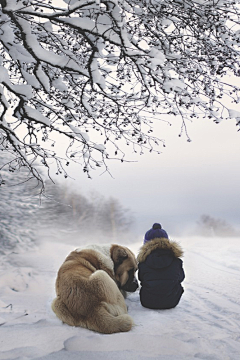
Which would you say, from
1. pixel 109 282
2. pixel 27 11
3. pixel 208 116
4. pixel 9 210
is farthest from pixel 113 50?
pixel 9 210

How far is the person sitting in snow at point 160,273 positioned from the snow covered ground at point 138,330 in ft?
0.47

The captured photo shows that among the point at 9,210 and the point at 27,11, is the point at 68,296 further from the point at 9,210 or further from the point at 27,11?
the point at 9,210

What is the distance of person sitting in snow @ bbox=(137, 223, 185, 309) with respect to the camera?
4145mm

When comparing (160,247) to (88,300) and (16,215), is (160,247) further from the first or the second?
(16,215)

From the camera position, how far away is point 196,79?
3678mm

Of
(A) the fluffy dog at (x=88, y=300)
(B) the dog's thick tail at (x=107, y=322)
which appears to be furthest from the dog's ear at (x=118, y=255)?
(B) the dog's thick tail at (x=107, y=322)

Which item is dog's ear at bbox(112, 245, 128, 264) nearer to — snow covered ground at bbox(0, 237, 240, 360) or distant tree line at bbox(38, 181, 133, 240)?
snow covered ground at bbox(0, 237, 240, 360)

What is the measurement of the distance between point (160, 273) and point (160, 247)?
0.38 m

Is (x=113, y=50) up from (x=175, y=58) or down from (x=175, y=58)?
up

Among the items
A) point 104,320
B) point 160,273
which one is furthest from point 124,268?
point 104,320

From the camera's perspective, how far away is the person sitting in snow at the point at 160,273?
13.6 ft

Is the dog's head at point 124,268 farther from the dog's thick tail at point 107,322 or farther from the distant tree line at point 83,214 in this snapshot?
the distant tree line at point 83,214

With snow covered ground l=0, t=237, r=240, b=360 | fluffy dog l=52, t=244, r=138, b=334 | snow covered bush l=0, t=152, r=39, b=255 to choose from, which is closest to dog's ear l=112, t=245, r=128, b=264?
fluffy dog l=52, t=244, r=138, b=334

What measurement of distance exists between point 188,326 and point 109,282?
115 cm
